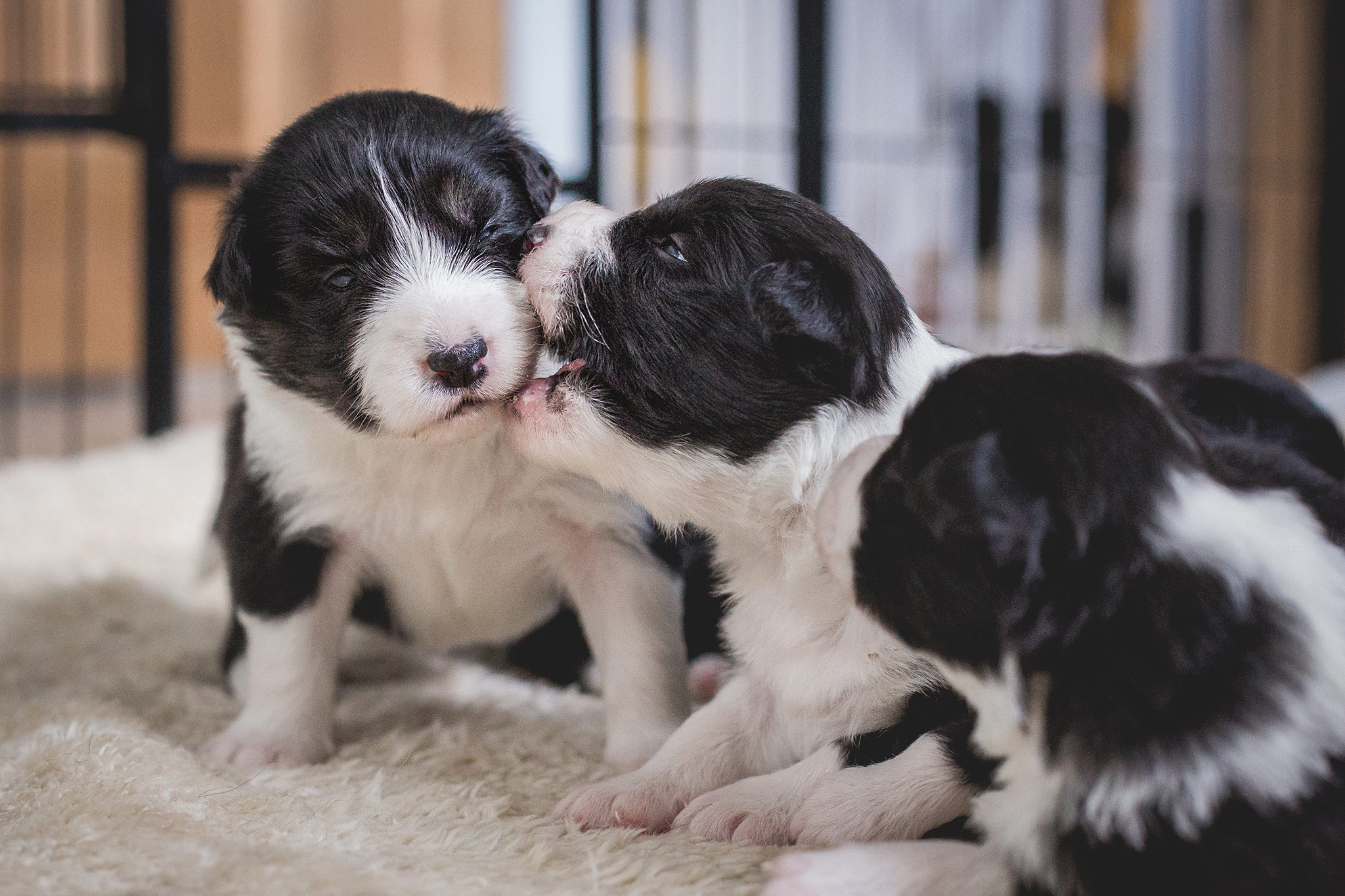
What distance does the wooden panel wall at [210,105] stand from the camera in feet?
26.4

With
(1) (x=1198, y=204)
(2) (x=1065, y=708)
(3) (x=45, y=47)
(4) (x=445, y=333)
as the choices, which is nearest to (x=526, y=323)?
(4) (x=445, y=333)

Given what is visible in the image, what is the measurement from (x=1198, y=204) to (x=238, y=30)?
6.22m

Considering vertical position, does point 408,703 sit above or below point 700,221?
below

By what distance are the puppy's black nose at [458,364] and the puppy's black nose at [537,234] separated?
237mm

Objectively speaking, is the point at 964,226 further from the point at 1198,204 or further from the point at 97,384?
the point at 97,384

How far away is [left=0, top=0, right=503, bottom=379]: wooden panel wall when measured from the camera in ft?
26.4

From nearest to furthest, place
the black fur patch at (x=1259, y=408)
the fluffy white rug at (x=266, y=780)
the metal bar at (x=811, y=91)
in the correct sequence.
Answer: the fluffy white rug at (x=266, y=780) < the black fur patch at (x=1259, y=408) < the metal bar at (x=811, y=91)

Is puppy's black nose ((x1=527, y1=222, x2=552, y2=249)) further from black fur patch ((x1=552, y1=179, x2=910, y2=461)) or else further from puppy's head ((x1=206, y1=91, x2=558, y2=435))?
black fur patch ((x1=552, y1=179, x2=910, y2=461))

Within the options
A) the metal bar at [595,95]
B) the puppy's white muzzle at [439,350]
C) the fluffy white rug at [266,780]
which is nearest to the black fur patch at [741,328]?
the puppy's white muzzle at [439,350]

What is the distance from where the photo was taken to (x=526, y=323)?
1822 millimetres

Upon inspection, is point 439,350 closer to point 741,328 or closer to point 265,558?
point 741,328

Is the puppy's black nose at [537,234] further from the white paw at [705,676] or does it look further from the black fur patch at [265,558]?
the white paw at [705,676]

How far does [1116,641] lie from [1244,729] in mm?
150

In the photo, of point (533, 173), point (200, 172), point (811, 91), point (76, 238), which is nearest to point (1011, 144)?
point (811, 91)
